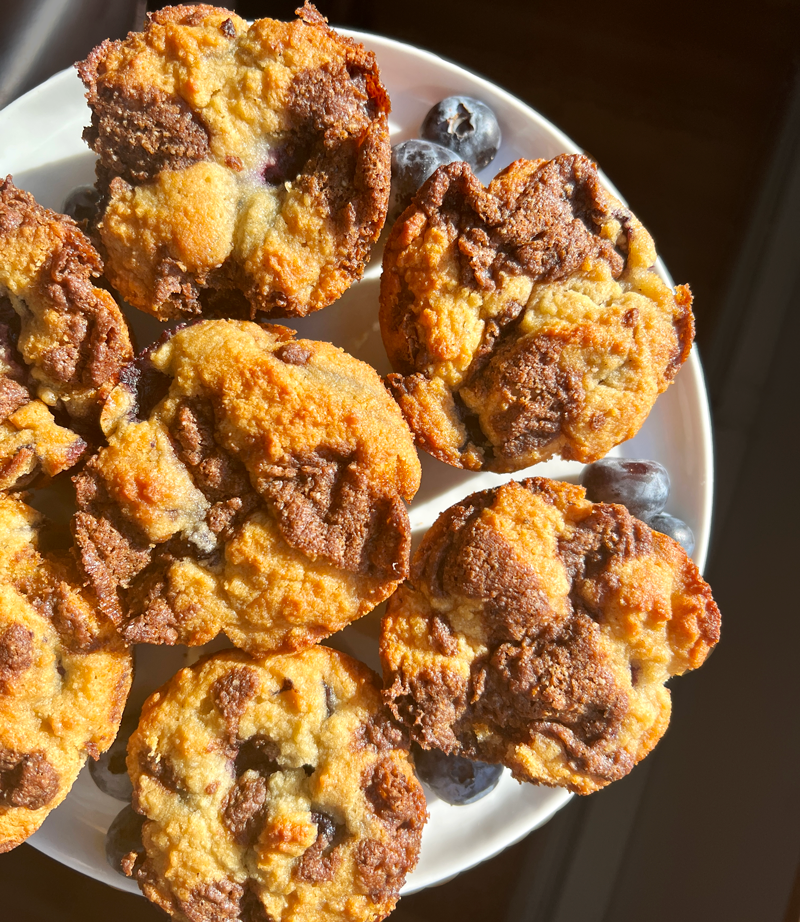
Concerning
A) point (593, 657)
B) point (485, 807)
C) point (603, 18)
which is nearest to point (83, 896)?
point (485, 807)

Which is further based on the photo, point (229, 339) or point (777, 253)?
point (777, 253)

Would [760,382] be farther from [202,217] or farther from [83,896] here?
[83,896]

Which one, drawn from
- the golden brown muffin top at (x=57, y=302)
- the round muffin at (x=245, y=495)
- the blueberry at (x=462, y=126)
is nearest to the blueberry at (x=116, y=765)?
the round muffin at (x=245, y=495)

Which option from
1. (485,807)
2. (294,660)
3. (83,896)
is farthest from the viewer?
(83,896)

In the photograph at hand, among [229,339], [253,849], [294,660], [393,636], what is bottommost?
[253,849]

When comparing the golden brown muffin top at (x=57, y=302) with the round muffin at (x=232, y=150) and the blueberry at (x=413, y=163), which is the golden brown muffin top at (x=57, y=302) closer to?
the round muffin at (x=232, y=150)

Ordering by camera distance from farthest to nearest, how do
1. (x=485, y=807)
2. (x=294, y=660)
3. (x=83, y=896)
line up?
1. (x=83, y=896)
2. (x=485, y=807)
3. (x=294, y=660)

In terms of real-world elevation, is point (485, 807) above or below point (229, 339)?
below
